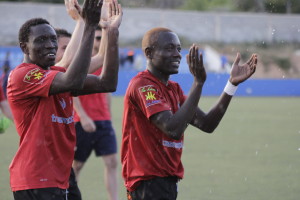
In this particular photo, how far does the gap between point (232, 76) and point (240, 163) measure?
6312mm

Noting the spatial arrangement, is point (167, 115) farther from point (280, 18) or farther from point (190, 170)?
point (280, 18)

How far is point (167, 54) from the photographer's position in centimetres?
524

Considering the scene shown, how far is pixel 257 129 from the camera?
1762cm

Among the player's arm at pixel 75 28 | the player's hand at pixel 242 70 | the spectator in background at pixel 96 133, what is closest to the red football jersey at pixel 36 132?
the player's arm at pixel 75 28

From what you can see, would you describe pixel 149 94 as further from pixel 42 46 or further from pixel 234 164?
pixel 234 164

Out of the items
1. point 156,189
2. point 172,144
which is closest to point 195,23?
point 172,144

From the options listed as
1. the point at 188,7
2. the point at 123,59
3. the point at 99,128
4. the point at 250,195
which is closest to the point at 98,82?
the point at 99,128

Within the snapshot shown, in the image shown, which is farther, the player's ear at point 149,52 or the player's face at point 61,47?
the player's face at point 61,47

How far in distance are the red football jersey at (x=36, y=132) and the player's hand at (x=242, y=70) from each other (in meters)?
1.62

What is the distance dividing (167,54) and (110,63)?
0.60 m

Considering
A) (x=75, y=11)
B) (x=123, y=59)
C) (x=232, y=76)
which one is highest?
(x=75, y=11)

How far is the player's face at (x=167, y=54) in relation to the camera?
5238 mm

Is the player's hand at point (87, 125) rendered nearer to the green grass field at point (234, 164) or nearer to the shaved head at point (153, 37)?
the green grass field at point (234, 164)

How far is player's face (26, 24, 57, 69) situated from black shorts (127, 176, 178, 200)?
48.1 inches
